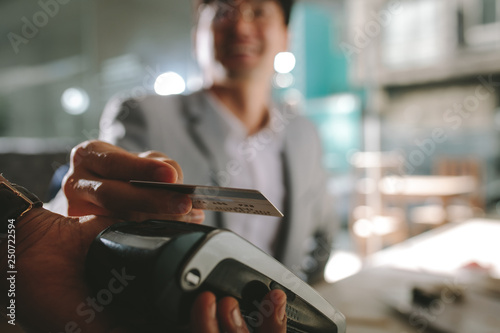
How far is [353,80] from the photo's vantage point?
21.5 feet

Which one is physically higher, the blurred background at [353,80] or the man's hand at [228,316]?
the blurred background at [353,80]

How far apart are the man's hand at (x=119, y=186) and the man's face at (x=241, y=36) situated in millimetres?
670

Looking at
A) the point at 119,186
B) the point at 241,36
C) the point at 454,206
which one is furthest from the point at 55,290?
the point at 454,206

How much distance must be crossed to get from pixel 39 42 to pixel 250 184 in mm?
6836

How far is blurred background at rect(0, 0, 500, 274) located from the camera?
454 cm

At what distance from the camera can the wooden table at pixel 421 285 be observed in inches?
25.5

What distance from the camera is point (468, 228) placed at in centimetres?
151

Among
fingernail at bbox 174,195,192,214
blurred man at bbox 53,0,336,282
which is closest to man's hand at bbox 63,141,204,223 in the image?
fingernail at bbox 174,195,192,214

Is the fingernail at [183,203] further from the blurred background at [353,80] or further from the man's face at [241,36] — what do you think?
the blurred background at [353,80]

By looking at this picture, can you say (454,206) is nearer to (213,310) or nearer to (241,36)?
(241,36)

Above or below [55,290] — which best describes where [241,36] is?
above

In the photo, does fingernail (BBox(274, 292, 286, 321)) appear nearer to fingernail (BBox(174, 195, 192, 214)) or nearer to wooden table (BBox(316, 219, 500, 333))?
fingernail (BBox(174, 195, 192, 214))

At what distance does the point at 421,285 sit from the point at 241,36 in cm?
79

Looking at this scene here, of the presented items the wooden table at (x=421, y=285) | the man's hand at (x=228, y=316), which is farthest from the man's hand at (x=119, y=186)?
the wooden table at (x=421, y=285)
